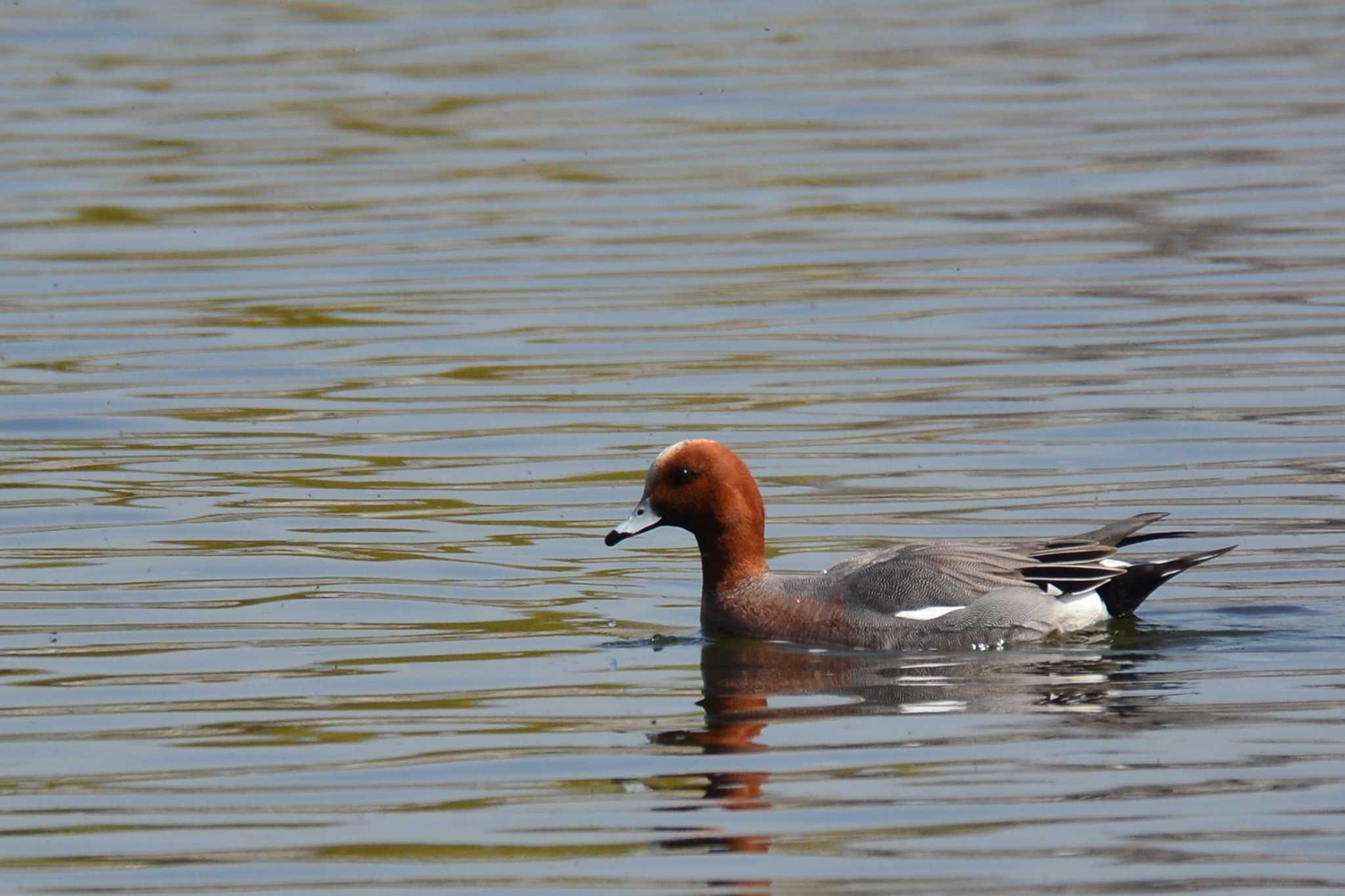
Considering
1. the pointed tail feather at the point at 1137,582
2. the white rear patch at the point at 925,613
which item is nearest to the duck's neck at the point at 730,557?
the white rear patch at the point at 925,613

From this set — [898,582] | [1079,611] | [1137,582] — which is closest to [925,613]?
[898,582]

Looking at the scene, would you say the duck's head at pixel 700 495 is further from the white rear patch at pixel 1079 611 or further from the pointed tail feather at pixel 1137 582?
the pointed tail feather at pixel 1137 582

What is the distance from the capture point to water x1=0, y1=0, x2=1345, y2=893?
6.07 metres

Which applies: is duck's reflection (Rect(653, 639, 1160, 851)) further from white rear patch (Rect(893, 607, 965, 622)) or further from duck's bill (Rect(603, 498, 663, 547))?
duck's bill (Rect(603, 498, 663, 547))

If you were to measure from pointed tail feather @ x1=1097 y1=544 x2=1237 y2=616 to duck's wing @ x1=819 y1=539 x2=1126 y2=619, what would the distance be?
0.06 m

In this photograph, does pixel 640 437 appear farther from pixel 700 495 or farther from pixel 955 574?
pixel 955 574

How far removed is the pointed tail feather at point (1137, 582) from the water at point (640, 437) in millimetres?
178

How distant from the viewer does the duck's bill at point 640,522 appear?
8234mm

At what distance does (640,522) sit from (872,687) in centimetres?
125

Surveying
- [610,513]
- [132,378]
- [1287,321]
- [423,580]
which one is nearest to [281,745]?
[423,580]

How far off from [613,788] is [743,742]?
521 millimetres

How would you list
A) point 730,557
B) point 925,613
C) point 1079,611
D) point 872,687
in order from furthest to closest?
point 730,557
point 1079,611
point 925,613
point 872,687

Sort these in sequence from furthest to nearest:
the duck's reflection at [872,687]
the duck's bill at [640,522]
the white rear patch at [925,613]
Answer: the duck's bill at [640,522] < the white rear patch at [925,613] < the duck's reflection at [872,687]

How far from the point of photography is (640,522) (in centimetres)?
829
